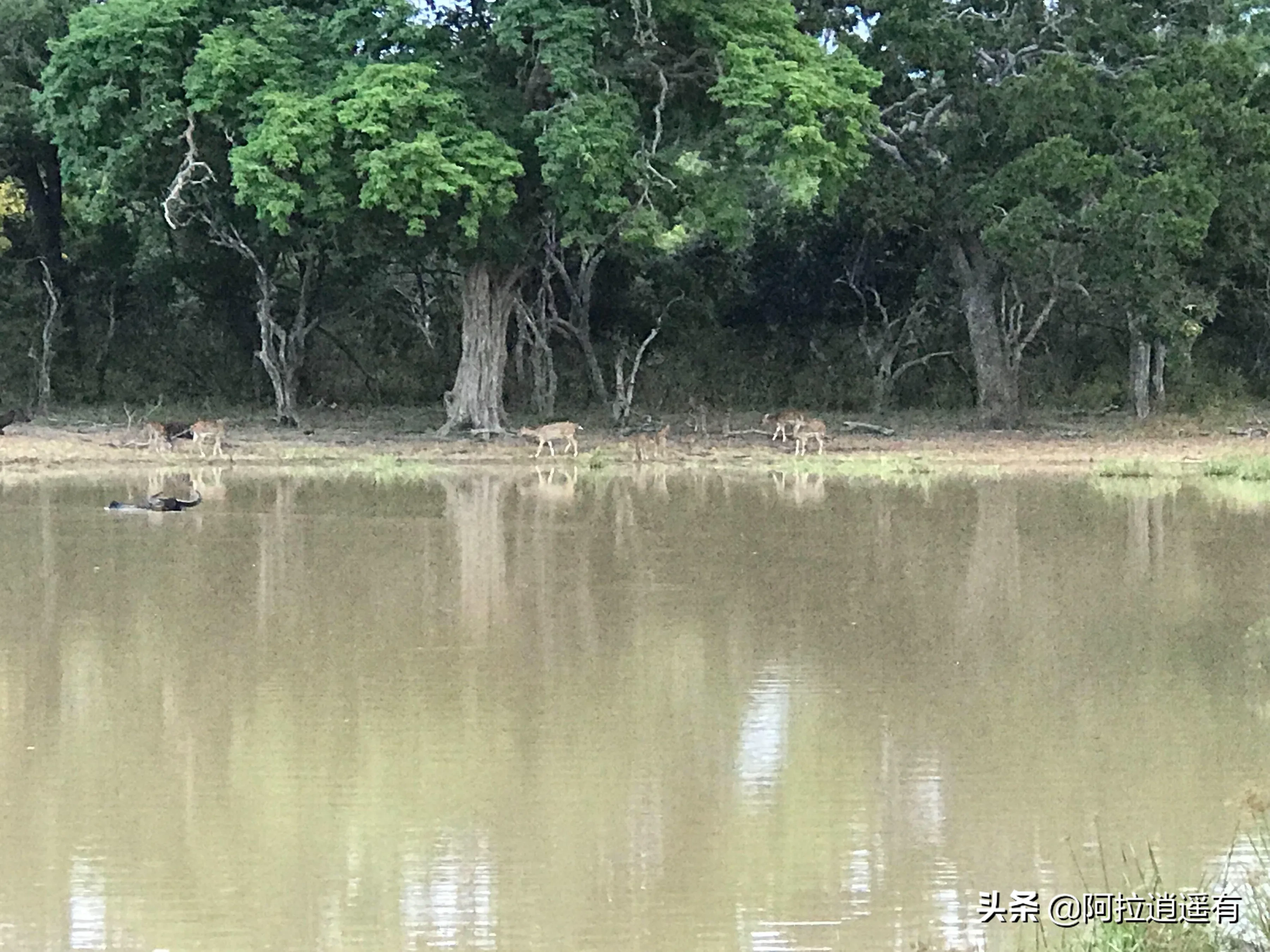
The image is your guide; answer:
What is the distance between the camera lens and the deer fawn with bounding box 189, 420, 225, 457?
24.0 metres

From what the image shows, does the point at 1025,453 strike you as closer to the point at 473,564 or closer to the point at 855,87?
the point at 855,87

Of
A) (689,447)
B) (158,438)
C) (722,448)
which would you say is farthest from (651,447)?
(158,438)

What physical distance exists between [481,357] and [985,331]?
8.26 meters

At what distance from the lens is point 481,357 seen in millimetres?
27578

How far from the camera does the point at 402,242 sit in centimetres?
2875

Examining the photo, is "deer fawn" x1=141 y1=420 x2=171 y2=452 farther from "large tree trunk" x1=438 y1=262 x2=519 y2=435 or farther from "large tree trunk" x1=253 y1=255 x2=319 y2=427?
"large tree trunk" x1=253 y1=255 x2=319 y2=427

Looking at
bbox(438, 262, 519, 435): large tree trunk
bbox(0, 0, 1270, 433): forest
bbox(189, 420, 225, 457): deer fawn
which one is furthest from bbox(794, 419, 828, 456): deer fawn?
bbox(189, 420, 225, 457): deer fawn

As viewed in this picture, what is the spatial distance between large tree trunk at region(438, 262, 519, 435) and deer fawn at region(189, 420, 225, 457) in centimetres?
383

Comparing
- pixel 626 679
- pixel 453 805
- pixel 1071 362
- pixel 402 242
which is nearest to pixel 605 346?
pixel 402 242

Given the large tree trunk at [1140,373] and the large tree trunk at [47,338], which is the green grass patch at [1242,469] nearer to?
the large tree trunk at [1140,373]

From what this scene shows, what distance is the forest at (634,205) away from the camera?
79.6 ft

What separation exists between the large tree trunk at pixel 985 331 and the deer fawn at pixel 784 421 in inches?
140

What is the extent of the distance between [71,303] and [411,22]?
12.8m

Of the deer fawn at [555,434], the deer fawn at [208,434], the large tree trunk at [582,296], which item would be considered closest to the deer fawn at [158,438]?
the deer fawn at [208,434]
